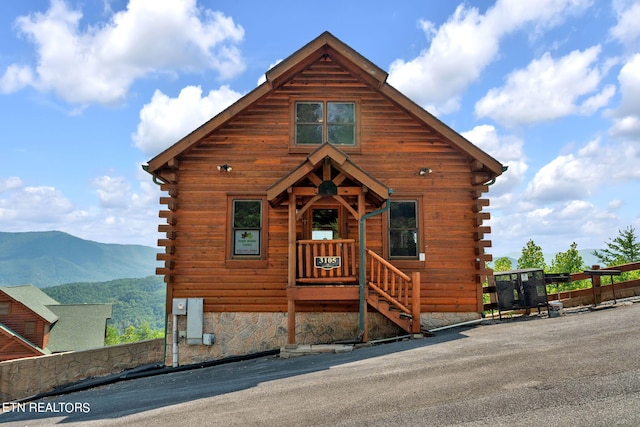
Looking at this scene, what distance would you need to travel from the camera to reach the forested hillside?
111 meters

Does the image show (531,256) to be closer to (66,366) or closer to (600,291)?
(600,291)

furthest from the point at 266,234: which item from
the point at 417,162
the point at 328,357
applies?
the point at 417,162

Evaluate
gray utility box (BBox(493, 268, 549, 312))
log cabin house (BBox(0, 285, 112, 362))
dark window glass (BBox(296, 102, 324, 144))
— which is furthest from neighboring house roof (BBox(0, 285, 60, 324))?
gray utility box (BBox(493, 268, 549, 312))

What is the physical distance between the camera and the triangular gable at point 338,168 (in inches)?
375

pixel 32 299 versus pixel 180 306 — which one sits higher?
pixel 180 306

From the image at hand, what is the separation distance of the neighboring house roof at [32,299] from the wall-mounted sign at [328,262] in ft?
79.7

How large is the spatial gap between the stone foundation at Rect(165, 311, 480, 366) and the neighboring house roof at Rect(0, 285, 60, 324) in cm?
2100

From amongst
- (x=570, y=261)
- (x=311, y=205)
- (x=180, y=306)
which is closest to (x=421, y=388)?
(x=311, y=205)

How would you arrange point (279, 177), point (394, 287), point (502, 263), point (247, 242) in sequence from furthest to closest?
point (502, 263)
point (279, 177)
point (247, 242)
point (394, 287)

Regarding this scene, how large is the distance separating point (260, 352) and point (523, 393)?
22.2 ft

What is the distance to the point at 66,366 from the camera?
37.0ft

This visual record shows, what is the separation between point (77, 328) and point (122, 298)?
13480cm

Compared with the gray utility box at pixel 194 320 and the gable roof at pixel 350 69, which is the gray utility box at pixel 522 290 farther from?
the gray utility box at pixel 194 320

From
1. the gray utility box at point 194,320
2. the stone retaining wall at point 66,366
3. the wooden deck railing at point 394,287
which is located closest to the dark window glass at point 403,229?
the wooden deck railing at point 394,287
